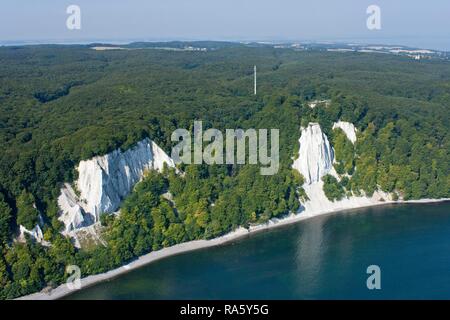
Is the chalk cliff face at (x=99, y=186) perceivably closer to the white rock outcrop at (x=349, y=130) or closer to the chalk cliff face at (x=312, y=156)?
the chalk cliff face at (x=312, y=156)

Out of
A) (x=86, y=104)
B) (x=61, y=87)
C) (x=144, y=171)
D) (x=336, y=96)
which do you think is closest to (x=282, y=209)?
(x=144, y=171)

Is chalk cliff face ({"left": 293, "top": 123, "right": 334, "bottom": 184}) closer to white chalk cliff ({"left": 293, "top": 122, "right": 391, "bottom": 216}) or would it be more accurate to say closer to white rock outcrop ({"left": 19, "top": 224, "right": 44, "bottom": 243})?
white chalk cliff ({"left": 293, "top": 122, "right": 391, "bottom": 216})

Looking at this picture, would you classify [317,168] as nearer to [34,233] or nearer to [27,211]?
[34,233]

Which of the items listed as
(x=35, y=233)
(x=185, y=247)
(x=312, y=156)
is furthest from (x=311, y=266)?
(x=35, y=233)

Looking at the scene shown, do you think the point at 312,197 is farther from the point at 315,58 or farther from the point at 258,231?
the point at 315,58
